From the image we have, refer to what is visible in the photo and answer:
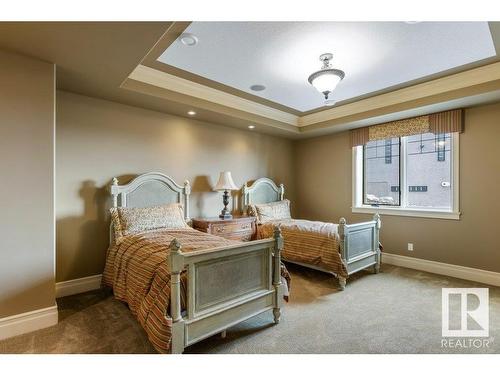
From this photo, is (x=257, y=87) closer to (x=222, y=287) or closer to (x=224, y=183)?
(x=224, y=183)

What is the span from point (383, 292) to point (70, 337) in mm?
3194

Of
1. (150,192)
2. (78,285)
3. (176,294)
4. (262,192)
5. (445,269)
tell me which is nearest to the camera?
(176,294)

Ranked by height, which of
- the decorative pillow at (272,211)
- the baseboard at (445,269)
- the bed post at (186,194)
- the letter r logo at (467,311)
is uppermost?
the bed post at (186,194)

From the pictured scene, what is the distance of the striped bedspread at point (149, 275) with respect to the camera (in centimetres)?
177

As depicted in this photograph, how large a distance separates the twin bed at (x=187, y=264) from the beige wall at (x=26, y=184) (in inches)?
26.7

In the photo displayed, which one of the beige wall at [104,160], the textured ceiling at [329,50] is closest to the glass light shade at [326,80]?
the textured ceiling at [329,50]

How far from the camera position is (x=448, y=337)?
2150 mm

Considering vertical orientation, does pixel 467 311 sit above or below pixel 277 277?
below

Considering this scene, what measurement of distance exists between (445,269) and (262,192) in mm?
3022

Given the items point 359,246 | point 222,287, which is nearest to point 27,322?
point 222,287

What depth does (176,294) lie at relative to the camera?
173 cm

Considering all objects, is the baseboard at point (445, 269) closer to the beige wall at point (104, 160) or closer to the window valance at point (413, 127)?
the window valance at point (413, 127)

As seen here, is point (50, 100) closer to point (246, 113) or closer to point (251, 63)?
point (251, 63)
